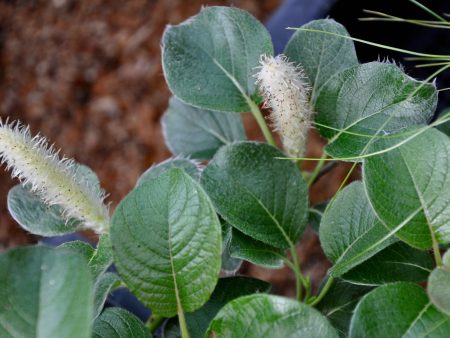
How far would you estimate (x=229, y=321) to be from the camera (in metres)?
0.37

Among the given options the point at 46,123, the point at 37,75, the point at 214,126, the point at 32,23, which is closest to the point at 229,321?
the point at 214,126

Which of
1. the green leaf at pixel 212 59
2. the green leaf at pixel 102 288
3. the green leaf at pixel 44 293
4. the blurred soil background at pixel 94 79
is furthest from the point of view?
the blurred soil background at pixel 94 79

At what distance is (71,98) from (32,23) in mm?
301

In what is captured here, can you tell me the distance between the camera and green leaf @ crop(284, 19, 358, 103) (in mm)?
519

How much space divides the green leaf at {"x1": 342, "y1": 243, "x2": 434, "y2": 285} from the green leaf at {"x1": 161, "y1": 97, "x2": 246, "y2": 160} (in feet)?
0.86

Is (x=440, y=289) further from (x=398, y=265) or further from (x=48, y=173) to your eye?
(x=48, y=173)

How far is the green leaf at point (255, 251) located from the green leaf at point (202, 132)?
21cm

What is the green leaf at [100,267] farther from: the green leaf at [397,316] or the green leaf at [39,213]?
the green leaf at [397,316]

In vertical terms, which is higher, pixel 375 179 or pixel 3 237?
pixel 375 179

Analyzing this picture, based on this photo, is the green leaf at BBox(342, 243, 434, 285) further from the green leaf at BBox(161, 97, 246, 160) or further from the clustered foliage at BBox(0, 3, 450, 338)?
the green leaf at BBox(161, 97, 246, 160)

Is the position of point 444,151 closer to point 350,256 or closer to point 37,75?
point 350,256

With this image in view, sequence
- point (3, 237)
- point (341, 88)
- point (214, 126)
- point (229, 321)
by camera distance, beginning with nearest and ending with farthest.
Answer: point (229, 321) < point (341, 88) < point (214, 126) < point (3, 237)

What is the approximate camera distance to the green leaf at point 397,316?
1.23ft

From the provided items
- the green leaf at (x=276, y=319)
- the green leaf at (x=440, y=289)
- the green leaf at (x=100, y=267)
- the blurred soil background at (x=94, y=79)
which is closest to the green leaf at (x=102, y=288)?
the green leaf at (x=100, y=267)
